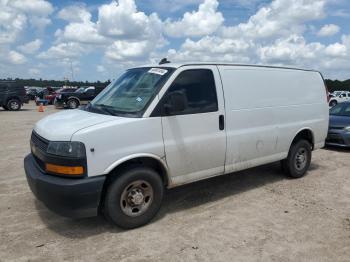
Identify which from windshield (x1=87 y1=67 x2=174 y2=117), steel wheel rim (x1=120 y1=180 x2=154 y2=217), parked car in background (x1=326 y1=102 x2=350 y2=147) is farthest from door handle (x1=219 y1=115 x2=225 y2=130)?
parked car in background (x1=326 y1=102 x2=350 y2=147)

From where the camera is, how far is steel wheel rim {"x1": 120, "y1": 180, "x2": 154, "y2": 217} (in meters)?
4.24

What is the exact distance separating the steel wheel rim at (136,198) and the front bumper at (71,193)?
1.17 feet

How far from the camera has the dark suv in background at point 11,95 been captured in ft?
74.8

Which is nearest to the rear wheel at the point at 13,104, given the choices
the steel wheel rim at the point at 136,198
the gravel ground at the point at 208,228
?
the gravel ground at the point at 208,228

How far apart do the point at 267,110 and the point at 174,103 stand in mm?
2002

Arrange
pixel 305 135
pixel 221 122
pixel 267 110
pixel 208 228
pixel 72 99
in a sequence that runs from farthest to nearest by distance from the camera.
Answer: pixel 72 99 → pixel 305 135 → pixel 267 110 → pixel 221 122 → pixel 208 228

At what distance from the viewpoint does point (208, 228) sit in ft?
14.4

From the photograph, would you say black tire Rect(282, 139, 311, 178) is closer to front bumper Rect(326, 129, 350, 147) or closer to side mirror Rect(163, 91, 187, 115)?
side mirror Rect(163, 91, 187, 115)

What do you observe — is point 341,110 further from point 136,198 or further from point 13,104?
point 13,104

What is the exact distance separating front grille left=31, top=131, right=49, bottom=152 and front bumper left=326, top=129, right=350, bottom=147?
781cm

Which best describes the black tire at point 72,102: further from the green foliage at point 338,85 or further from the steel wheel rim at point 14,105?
the green foliage at point 338,85

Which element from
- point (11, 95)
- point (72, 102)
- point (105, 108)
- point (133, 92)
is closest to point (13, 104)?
point (11, 95)

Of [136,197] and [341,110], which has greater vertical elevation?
[341,110]

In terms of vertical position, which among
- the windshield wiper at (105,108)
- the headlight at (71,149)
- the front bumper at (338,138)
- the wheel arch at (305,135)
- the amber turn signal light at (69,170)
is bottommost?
the front bumper at (338,138)
